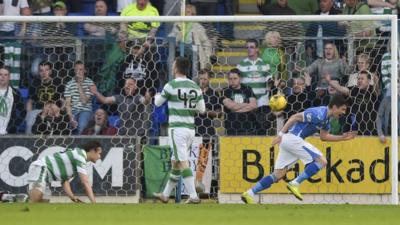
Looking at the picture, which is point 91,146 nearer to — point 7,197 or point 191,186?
point 191,186

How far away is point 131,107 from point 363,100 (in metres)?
3.39

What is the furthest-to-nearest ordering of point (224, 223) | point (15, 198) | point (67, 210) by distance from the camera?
1. point (15, 198)
2. point (67, 210)
3. point (224, 223)

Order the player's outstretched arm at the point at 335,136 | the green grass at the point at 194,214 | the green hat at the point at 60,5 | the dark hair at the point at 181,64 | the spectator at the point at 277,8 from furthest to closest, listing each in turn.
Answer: the spectator at the point at 277,8, the green hat at the point at 60,5, the player's outstretched arm at the point at 335,136, the dark hair at the point at 181,64, the green grass at the point at 194,214

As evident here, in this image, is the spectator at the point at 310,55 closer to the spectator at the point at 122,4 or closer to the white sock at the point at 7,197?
the spectator at the point at 122,4

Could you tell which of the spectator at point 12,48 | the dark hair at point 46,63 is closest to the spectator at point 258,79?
the dark hair at point 46,63

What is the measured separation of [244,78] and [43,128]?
118 inches

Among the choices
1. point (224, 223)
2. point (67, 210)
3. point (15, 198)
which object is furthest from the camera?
point (15, 198)

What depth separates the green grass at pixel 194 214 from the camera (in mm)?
12180

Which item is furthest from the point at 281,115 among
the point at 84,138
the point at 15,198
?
the point at 15,198

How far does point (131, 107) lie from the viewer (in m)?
18.1

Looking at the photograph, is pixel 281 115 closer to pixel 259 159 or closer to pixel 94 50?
pixel 259 159

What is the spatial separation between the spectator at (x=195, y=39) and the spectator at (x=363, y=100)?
181 centimetres

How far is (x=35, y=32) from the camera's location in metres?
18.1

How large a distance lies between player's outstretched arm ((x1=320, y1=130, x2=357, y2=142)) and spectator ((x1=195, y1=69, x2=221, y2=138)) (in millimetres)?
1709
